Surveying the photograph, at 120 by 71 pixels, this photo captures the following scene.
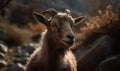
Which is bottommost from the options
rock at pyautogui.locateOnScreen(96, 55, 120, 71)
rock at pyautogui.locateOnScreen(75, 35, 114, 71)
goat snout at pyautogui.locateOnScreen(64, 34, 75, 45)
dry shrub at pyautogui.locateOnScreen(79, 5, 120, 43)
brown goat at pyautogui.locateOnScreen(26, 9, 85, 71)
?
goat snout at pyautogui.locateOnScreen(64, 34, 75, 45)

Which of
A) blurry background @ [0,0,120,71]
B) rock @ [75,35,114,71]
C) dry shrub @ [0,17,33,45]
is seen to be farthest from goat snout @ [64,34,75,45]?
dry shrub @ [0,17,33,45]

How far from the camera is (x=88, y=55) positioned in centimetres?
1256

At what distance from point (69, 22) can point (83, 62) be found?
155 inches

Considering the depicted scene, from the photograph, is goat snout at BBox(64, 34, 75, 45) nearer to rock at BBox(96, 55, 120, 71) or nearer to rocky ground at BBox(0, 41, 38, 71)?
rock at BBox(96, 55, 120, 71)

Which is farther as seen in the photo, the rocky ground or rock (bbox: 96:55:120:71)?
the rocky ground

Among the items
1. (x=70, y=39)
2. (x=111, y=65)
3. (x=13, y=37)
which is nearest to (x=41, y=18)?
(x=70, y=39)

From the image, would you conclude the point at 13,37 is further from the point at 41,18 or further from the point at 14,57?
the point at 41,18

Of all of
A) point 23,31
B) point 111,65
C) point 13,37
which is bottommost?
point 111,65

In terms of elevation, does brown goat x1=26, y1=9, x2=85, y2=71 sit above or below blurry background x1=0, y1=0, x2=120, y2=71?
below

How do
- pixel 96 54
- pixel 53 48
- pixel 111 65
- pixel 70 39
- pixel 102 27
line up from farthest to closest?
1. pixel 102 27
2. pixel 96 54
3. pixel 111 65
4. pixel 53 48
5. pixel 70 39

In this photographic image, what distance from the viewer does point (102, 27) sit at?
13.2 metres

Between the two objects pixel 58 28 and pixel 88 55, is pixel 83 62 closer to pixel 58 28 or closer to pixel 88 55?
pixel 88 55

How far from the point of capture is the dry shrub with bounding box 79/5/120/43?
12.8m

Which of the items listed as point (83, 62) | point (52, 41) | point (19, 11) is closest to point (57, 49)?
point (52, 41)
